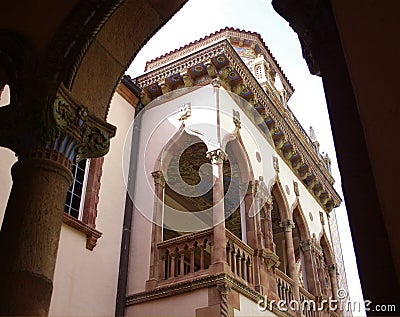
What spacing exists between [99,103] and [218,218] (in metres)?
4.51

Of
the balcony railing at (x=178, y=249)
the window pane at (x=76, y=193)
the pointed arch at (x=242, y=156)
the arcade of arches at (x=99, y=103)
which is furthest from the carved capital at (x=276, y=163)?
the arcade of arches at (x=99, y=103)

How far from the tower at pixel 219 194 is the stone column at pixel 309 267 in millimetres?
25

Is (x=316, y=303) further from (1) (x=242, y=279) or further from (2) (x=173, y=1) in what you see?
(2) (x=173, y=1)

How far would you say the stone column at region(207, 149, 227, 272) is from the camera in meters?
7.95

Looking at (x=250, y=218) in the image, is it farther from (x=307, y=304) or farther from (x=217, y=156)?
(x=307, y=304)

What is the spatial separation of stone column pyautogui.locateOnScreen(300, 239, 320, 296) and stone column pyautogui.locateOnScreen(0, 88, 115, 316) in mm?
8958

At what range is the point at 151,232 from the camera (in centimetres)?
922

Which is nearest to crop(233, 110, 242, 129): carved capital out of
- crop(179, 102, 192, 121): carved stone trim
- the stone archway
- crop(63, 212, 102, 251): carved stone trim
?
crop(179, 102, 192, 121): carved stone trim

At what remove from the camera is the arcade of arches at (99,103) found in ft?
5.67

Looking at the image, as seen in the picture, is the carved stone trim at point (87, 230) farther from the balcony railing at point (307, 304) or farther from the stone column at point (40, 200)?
the balcony railing at point (307, 304)

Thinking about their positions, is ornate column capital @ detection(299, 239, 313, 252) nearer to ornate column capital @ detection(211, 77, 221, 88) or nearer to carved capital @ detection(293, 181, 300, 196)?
carved capital @ detection(293, 181, 300, 196)

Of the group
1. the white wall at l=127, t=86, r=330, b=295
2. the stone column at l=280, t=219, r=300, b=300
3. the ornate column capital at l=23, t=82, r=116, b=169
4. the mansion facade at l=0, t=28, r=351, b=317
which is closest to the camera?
the ornate column capital at l=23, t=82, r=116, b=169

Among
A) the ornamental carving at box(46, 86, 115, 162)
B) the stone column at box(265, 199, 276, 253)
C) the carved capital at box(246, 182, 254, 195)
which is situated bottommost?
the ornamental carving at box(46, 86, 115, 162)

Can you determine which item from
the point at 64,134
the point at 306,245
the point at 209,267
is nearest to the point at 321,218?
the point at 306,245
